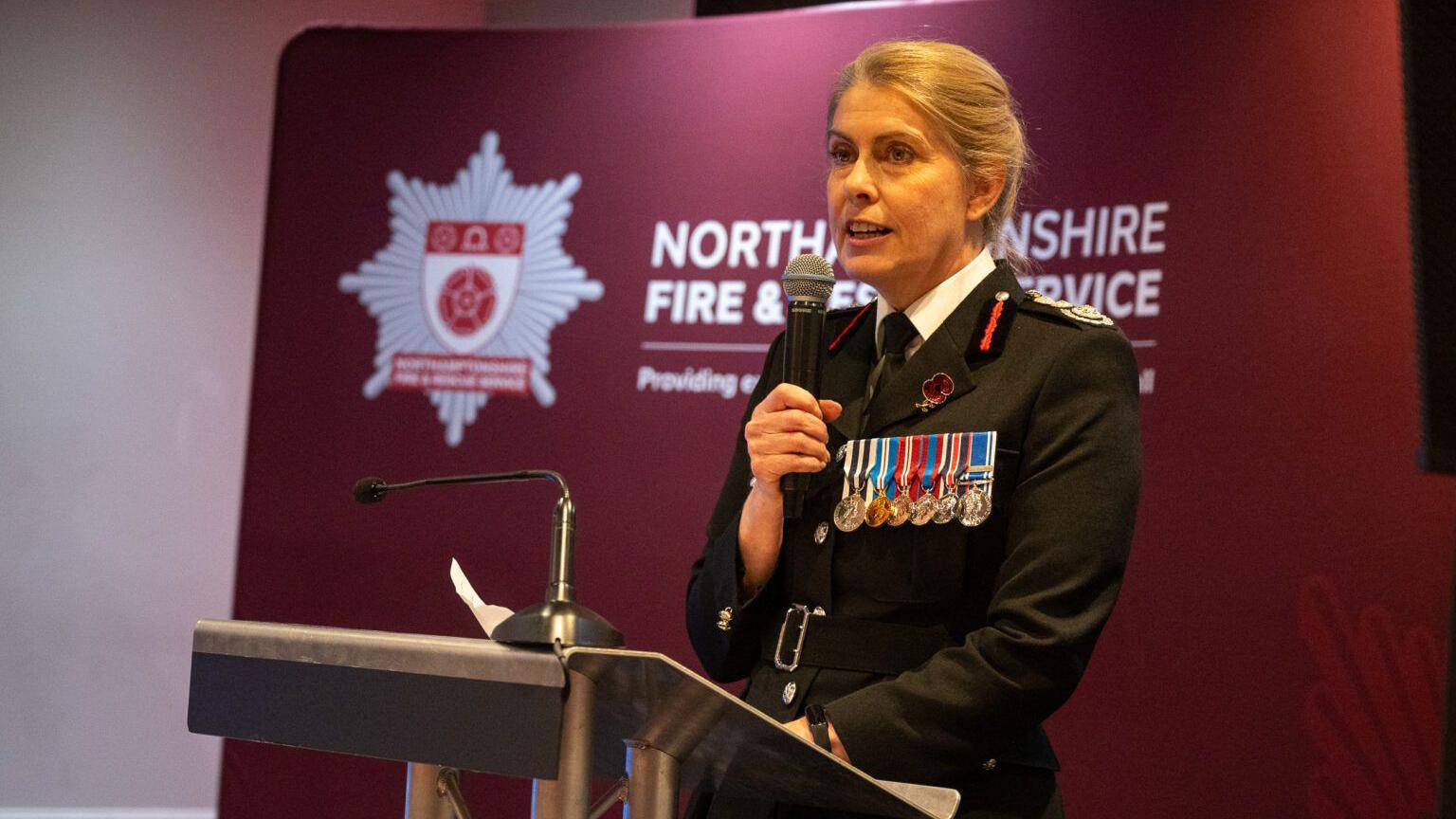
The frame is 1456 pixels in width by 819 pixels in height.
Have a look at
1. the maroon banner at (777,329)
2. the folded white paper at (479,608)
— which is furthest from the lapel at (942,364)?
the maroon banner at (777,329)

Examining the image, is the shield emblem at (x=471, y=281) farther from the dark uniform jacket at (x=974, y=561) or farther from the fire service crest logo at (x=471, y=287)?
Result: the dark uniform jacket at (x=974, y=561)

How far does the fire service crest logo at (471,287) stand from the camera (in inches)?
165

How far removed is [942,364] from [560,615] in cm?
56

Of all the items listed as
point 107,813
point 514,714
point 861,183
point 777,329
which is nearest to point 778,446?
point 861,183

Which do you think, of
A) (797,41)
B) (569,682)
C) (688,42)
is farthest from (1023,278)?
(569,682)

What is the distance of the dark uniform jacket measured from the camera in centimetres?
140

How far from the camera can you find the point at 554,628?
4.00 feet

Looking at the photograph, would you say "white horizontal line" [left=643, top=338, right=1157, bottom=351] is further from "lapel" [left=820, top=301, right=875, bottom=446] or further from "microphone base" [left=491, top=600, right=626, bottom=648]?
"microphone base" [left=491, top=600, right=626, bottom=648]

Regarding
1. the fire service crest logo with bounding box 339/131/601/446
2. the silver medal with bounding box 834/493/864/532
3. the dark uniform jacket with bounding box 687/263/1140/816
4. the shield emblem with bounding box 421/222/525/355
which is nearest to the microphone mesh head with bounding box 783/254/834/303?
the dark uniform jacket with bounding box 687/263/1140/816

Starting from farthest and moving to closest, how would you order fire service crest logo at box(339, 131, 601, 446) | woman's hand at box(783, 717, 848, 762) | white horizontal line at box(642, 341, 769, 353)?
fire service crest logo at box(339, 131, 601, 446) < white horizontal line at box(642, 341, 769, 353) < woman's hand at box(783, 717, 848, 762)

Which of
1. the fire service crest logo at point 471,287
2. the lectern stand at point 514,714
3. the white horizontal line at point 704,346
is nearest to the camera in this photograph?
the lectern stand at point 514,714

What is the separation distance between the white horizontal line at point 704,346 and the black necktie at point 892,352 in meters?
2.19

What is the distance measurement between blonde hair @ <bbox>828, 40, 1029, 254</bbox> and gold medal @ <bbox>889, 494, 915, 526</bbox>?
386mm

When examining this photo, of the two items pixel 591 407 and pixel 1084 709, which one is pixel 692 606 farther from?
pixel 591 407
